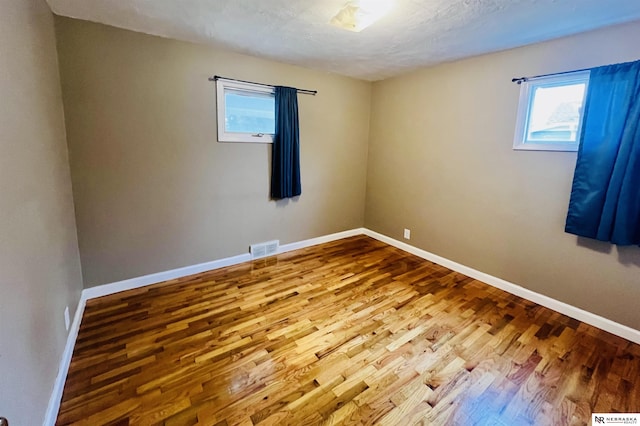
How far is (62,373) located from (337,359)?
163 cm

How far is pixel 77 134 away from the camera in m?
2.41

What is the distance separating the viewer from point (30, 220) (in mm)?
1424

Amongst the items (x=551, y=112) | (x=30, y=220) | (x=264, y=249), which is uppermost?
→ (x=551, y=112)

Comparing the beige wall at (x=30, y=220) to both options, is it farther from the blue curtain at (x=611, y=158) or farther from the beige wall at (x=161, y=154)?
the blue curtain at (x=611, y=158)

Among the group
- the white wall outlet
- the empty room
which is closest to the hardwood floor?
the empty room

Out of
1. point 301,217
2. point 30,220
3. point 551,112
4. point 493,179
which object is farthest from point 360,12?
point 301,217

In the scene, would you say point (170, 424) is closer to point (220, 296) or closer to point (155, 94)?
point (220, 296)

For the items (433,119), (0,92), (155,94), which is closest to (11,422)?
(0,92)

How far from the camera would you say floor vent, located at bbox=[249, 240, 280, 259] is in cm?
359

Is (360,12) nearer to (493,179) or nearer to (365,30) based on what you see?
(365,30)

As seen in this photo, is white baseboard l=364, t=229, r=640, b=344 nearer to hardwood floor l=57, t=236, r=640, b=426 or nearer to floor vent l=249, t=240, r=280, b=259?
hardwood floor l=57, t=236, r=640, b=426

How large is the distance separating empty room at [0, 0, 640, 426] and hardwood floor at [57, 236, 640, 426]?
2 cm

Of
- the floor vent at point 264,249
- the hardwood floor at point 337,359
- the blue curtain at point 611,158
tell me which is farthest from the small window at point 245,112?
the blue curtain at point 611,158

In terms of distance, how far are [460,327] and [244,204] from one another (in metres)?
2.51
